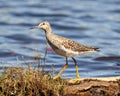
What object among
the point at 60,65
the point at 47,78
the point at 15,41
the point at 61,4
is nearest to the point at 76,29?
the point at 15,41

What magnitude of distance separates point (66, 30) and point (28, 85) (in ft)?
46.3

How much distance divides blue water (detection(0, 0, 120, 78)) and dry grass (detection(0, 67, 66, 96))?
340 cm

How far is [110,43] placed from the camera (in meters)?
21.9

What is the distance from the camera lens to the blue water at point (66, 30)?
710 inches

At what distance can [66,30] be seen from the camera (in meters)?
25.4

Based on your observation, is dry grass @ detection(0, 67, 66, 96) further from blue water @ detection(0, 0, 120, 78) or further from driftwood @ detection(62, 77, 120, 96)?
blue water @ detection(0, 0, 120, 78)

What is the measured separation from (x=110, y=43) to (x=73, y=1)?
1037cm

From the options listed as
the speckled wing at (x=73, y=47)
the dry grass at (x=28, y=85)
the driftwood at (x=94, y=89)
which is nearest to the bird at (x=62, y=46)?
the speckled wing at (x=73, y=47)

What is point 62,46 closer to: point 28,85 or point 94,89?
point 94,89

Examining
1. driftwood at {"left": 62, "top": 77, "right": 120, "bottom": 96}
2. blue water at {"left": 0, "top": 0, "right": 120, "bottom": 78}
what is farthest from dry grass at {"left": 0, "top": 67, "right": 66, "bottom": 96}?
blue water at {"left": 0, "top": 0, "right": 120, "bottom": 78}

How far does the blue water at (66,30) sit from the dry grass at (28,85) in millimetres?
3405

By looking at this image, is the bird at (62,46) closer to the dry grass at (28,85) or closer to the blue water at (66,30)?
the dry grass at (28,85)

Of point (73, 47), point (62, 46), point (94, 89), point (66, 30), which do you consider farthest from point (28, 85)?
point (66, 30)

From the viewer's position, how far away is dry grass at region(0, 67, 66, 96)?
11367 mm
